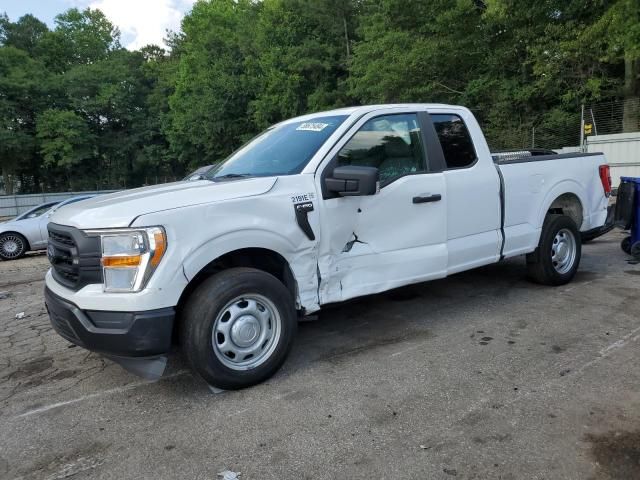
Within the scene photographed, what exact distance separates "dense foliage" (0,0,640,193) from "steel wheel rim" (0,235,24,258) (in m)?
16.3

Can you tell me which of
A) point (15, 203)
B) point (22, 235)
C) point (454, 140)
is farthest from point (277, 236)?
point (15, 203)

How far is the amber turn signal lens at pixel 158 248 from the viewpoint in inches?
122

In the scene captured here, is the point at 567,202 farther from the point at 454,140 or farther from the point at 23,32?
the point at 23,32

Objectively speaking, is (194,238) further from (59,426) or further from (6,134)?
(6,134)

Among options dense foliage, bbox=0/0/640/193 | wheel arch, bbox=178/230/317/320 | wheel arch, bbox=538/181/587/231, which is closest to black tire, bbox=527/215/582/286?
wheel arch, bbox=538/181/587/231

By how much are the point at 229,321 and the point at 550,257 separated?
3940 mm

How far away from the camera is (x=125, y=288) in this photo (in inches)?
123

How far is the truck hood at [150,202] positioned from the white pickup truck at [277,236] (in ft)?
0.04

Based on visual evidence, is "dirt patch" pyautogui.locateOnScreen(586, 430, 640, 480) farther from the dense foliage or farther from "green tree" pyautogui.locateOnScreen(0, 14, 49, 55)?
"green tree" pyautogui.locateOnScreen(0, 14, 49, 55)

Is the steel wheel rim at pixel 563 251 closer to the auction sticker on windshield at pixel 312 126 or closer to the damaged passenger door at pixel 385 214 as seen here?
the damaged passenger door at pixel 385 214

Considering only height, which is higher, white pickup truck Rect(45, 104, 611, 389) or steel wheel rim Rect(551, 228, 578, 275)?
white pickup truck Rect(45, 104, 611, 389)

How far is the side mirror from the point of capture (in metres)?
3.59

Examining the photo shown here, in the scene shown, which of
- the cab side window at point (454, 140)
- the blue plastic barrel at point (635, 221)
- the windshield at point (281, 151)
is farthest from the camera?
the blue plastic barrel at point (635, 221)

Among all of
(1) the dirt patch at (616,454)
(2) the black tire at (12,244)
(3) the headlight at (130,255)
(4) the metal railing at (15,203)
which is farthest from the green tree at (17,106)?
(1) the dirt patch at (616,454)
